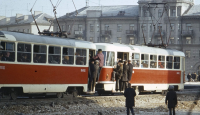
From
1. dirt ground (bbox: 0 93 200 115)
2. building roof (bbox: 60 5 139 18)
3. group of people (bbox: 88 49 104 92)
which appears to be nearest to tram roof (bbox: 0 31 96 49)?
group of people (bbox: 88 49 104 92)

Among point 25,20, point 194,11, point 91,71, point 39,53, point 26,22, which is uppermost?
point 194,11

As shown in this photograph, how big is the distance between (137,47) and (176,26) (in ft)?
198

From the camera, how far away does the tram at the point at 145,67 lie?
22.8m

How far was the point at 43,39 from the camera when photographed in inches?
748

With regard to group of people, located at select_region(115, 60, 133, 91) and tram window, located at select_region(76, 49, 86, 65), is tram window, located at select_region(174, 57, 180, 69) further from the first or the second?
tram window, located at select_region(76, 49, 86, 65)

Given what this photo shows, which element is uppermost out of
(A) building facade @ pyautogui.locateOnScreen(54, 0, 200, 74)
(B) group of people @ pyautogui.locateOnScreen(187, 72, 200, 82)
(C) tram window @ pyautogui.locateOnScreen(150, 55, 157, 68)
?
(A) building facade @ pyautogui.locateOnScreen(54, 0, 200, 74)

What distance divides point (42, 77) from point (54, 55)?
3.79 feet

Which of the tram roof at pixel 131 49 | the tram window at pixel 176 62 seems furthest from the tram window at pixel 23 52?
the tram window at pixel 176 62

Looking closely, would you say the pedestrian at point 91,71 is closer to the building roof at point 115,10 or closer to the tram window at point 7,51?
the tram window at point 7,51

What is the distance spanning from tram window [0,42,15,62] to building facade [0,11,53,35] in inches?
3103

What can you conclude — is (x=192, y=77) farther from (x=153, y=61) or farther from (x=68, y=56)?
(x=68, y=56)

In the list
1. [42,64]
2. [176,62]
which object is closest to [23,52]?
[42,64]

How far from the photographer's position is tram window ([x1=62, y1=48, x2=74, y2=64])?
19984 mm

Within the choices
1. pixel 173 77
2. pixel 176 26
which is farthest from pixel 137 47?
pixel 176 26
